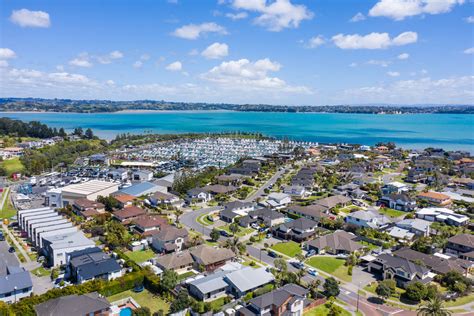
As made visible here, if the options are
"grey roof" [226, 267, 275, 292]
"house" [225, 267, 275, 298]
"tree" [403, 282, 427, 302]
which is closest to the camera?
"tree" [403, 282, 427, 302]

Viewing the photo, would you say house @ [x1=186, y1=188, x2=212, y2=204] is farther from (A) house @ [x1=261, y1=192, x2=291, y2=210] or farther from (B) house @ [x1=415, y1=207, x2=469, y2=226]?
(B) house @ [x1=415, y1=207, x2=469, y2=226]

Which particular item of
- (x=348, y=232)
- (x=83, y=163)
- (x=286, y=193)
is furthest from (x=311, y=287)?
(x=83, y=163)

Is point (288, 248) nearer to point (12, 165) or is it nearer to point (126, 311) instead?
point (126, 311)

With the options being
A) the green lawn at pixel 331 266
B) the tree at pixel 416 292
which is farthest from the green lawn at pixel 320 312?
the tree at pixel 416 292

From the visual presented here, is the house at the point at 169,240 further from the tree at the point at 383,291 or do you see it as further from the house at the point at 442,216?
the house at the point at 442,216

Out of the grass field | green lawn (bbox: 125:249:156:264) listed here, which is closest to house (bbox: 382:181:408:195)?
green lawn (bbox: 125:249:156:264)

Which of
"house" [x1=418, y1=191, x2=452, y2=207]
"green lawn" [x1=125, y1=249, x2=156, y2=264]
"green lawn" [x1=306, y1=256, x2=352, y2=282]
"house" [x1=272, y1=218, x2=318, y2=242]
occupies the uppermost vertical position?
"house" [x1=418, y1=191, x2=452, y2=207]
